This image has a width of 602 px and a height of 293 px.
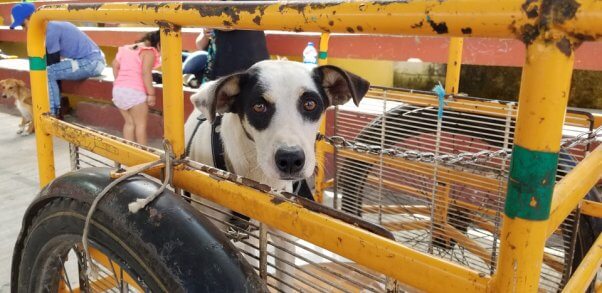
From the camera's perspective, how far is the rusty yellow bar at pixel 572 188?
761 millimetres

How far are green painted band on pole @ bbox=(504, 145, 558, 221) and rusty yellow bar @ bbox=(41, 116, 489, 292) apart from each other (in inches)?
5.1

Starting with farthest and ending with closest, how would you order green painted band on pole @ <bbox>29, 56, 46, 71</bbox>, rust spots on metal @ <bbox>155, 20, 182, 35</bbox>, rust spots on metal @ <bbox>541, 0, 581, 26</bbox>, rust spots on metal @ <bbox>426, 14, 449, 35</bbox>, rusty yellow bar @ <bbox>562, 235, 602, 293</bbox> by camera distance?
green painted band on pole @ <bbox>29, 56, 46, 71</bbox> → rust spots on metal @ <bbox>155, 20, 182, 35</bbox> → rusty yellow bar @ <bbox>562, 235, 602, 293</bbox> → rust spots on metal @ <bbox>426, 14, 449, 35</bbox> → rust spots on metal @ <bbox>541, 0, 581, 26</bbox>

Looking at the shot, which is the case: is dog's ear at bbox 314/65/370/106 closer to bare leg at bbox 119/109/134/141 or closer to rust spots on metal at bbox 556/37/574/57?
rust spots on metal at bbox 556/37/574/57

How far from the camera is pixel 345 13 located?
0.80m

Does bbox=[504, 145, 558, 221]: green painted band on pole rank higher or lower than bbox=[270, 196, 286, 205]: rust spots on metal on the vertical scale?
higher

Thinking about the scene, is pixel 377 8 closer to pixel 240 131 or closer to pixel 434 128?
pixel 240 131

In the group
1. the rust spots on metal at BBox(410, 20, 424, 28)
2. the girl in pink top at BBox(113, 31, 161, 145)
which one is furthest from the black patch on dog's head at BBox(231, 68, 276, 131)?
the girl in pink top at BBox(113, 31, 161, 145)

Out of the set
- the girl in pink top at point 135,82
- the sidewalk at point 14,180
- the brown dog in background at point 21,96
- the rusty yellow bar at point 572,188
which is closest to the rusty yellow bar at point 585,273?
the rusty yellow bar at point 572,188

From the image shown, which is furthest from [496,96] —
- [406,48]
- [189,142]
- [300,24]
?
[300,24]

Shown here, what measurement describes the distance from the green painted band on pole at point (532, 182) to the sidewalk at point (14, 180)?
240 centimetres

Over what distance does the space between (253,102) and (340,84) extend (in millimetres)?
372

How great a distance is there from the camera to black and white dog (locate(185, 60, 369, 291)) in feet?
4.94

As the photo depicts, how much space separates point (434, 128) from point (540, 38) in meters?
1.82

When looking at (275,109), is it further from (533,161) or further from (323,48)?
(323,48)
